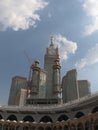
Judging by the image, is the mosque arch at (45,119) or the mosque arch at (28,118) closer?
the mosque arch at (45,119)

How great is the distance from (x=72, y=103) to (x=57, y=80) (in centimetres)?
6798

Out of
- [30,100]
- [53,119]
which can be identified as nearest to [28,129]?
[53,119]

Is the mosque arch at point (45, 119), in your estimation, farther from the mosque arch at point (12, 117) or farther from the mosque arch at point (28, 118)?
the mosque arch at point (12, 117)

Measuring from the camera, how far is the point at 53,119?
3925 inches

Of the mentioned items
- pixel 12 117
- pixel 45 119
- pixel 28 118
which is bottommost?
pixel 45 119

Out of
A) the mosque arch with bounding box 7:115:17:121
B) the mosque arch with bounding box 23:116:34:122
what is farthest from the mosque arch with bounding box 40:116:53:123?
the mosque arch with bounding box 7:115:17:121

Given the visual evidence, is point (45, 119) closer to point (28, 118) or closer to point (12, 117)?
point (28, 118)

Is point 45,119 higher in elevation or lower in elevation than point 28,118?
lower

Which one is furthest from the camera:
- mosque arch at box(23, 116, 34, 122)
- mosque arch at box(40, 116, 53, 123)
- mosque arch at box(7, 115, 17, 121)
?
mosque arch at box(23, 116, 34, 122)

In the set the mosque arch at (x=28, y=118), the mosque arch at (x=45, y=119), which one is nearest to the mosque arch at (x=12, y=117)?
the mosque arch at (x=28, y=118)

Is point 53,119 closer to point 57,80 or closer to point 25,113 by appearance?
point 25,113

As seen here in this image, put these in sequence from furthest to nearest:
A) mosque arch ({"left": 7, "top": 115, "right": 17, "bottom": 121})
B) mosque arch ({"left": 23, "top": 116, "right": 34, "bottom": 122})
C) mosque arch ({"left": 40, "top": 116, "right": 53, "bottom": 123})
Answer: mosque arch ({"left": 23, "top": 116, "right": 34, "bottom": 122}) → mosque arch ({"left": 7, "top": 115, "right": 17, "bottom": 121}) → mosque arch ({"left": 40, "top": 116, "right": 53, "bottom": 123})

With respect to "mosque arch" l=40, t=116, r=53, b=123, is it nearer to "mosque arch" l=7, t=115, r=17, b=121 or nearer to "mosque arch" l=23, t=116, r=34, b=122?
"mosque arch" l=23, t=116, r=34, b=122

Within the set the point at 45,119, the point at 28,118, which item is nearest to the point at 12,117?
the point at 28,118
